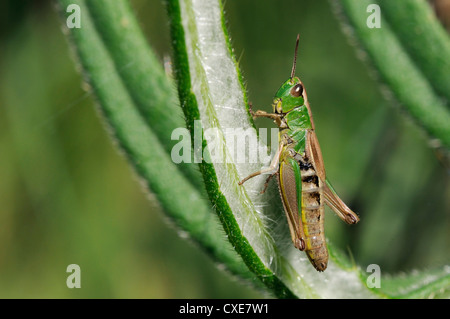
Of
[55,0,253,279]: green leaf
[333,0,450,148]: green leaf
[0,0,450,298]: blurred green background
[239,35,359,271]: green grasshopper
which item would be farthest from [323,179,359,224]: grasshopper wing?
[0,0,450,298]: blurred green background

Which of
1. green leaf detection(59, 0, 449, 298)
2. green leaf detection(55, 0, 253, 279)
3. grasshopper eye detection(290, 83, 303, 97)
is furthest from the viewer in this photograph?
grasshopper eye detection(290, 83, 303, 97)

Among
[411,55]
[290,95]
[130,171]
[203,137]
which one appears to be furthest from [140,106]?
[130,171]

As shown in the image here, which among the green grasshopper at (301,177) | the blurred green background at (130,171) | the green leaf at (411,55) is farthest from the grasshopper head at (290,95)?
the blurred green background at (130,171)

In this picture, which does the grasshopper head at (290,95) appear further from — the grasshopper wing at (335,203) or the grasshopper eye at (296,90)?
the grasshopper wing at (335,203)

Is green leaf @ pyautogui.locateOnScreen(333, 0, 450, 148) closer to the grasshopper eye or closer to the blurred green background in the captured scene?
the grasshopper eye

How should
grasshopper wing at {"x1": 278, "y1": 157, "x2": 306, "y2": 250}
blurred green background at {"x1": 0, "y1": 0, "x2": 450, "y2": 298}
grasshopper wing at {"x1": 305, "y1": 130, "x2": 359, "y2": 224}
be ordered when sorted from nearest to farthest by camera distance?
1. grasshopper wing at {"x1": 278, "y1": 157, "x2": 306, "y2": 250}
2. grasshopper wing at {"x1": 305, "y1": 130, "x2": 359, "y2": 224}
3. blurred green background at {"x1": 0, "y1": 0, "x2": 450, "y2": 298}

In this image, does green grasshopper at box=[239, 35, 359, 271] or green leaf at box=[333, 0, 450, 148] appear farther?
green leaf at box=[333, 0, 450, 148]

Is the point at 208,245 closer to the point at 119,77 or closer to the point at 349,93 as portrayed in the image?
the point at 119,77
